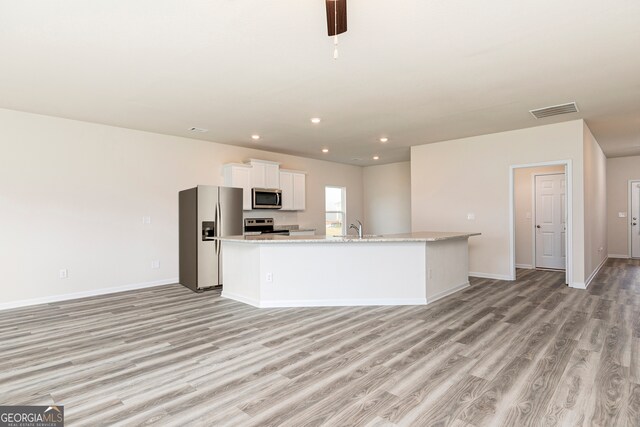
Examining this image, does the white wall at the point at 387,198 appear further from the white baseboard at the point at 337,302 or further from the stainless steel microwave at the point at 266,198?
the white baseboard at the point at 337,302

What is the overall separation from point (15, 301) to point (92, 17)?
13.1ft

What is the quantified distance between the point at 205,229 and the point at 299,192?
8.86 ft

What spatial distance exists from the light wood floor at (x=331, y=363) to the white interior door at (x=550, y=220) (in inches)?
101

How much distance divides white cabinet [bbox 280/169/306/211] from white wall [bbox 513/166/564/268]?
4.42 meters

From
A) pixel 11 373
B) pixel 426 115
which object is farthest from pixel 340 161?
pixel 11 373

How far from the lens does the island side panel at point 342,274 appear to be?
432cm

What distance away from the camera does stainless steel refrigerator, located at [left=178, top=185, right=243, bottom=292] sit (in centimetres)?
535

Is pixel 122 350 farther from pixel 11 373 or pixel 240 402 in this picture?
pixel 240 402

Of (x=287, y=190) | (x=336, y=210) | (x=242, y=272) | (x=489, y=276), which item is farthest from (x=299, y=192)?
(x=489, y=276)

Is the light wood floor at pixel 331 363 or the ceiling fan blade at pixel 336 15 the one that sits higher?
the ceiling fan blade at pixel 336 15

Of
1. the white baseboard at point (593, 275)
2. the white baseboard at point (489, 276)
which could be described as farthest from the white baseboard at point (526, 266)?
the white baseboard at point (489, 276)

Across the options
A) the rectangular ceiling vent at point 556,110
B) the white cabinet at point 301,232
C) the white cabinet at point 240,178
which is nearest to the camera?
the rectangular ceiling vent at point 556,110

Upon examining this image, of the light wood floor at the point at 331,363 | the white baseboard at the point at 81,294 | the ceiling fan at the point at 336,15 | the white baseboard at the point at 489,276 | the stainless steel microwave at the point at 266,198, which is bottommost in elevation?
the light wood floor at the point at 331,363

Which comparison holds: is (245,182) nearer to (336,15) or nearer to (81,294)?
(81,294)
